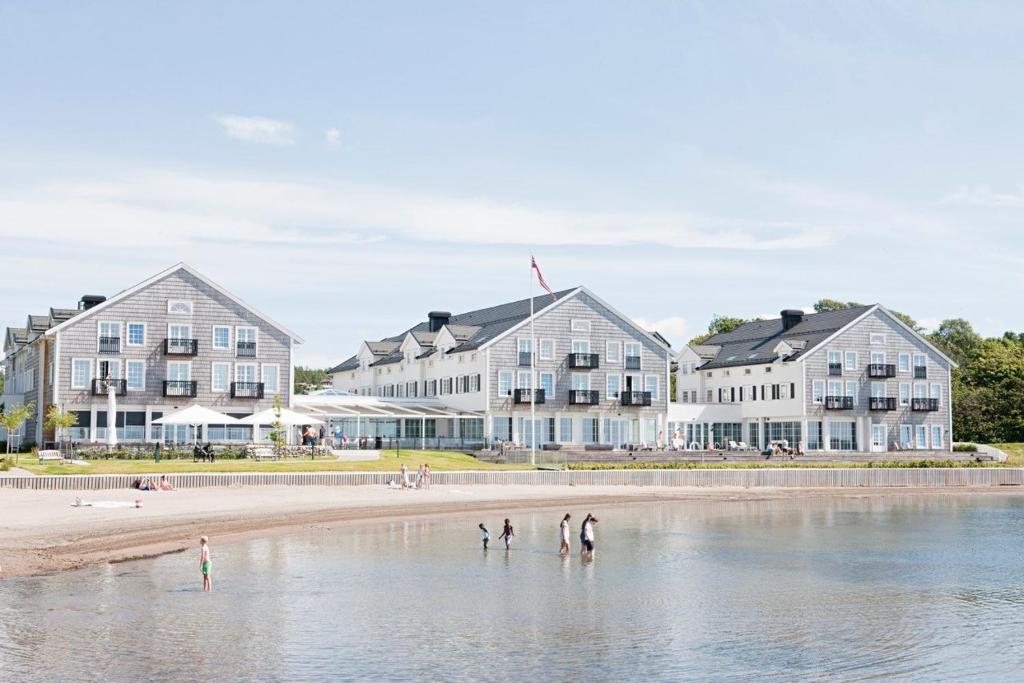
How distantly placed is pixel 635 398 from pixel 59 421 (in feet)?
128

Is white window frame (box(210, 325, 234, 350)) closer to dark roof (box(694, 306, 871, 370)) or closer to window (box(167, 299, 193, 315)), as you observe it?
window (box(167, 299, 193, 315))

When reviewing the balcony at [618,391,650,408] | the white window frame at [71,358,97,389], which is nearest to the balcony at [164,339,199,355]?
the white window frame at [71,358,97,389]

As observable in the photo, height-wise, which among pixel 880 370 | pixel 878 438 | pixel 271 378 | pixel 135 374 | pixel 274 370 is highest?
pixel 880 370

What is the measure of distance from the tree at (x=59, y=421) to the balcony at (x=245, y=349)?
10.7 m

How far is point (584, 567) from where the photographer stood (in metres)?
35.1

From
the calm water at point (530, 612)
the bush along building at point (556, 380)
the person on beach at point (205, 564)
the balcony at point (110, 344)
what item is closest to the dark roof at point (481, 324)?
the bush along building at point (556, 380)

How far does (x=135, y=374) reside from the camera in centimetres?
6975

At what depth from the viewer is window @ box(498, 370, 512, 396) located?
260ft

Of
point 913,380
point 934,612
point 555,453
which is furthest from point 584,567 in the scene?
point 913,380

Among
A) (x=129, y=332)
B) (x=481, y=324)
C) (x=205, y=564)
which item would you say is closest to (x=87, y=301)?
(x=129, y=332)

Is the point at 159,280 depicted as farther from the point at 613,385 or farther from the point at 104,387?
the point at 613,385

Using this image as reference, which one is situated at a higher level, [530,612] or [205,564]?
[205,564]

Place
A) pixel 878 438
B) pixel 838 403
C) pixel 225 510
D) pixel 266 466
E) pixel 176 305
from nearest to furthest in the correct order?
pixel 225 510
pixel 266 466
pixel 176 305
pixel 838 403
pixel 878 438

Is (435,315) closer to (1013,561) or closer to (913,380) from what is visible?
(913,380)
